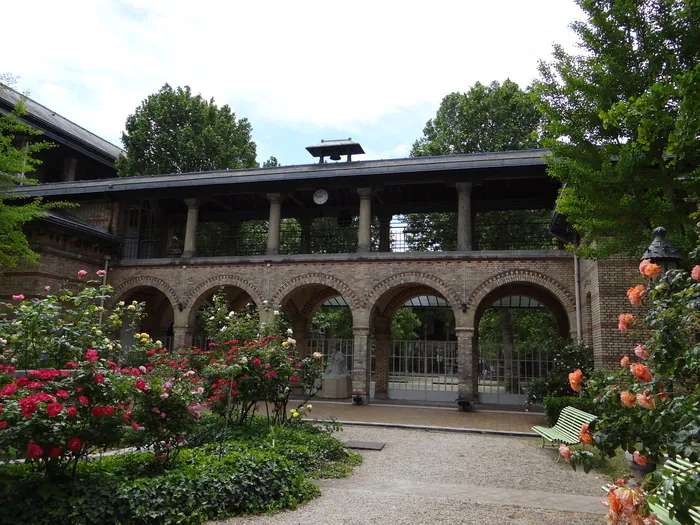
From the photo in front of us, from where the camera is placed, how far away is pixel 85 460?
19.4 feet

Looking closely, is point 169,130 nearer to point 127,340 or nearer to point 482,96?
point 127,340

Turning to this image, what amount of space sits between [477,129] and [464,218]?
586 inches

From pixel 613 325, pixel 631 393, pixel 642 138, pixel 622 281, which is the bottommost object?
pixel 631 393

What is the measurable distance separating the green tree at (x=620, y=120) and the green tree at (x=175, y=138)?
21660 millimetres

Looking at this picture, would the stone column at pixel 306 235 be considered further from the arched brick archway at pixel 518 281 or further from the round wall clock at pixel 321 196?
the arched brick archway at pixel 518 281

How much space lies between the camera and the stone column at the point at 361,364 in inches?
642

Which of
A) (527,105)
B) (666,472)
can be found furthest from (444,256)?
(527,105)

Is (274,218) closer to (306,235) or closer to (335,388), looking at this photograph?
(306,235)

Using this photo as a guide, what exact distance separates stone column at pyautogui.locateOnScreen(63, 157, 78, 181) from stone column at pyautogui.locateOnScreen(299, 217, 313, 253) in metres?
10.8

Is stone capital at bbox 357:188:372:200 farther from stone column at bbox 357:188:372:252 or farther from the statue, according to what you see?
the statue

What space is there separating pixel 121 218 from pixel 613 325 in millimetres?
16404

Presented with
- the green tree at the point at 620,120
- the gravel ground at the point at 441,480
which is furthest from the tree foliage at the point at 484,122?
the gravel ground at the point at 441,480

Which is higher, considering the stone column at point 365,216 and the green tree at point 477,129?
the green tree at point 477,129

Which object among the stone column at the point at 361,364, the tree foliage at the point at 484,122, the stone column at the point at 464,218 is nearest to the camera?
the stone column at the point at 464,218
